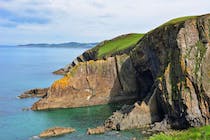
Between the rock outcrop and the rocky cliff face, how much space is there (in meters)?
17.2

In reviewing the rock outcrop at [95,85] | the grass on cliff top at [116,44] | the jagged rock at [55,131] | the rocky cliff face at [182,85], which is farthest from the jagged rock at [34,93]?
the jagged rock at [55,131]

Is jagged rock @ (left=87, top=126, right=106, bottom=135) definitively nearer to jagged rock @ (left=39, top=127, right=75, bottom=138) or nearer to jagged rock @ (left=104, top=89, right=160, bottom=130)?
jagged rock @ (left=104, top=89, right=160, bottom=130)

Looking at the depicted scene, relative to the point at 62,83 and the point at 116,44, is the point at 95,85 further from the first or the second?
the point at 116,44

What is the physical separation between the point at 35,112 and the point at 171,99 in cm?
2834

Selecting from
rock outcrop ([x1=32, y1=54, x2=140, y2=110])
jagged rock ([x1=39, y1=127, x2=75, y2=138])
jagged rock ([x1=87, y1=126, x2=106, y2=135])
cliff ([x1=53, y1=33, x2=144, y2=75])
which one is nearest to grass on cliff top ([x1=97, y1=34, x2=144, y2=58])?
cliff ([x1=53, y1=33, x2=144, y2=75])

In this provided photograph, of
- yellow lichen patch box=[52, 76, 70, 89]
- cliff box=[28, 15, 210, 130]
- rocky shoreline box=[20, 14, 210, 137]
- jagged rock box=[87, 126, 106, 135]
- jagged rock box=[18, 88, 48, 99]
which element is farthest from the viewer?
jagged rock box=[18, 88, 48, 99]

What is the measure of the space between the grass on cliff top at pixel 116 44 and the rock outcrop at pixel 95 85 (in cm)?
2124

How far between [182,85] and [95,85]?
93.4ft

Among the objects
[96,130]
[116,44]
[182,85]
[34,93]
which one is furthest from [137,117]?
[116,44]

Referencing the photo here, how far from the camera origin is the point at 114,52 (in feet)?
344

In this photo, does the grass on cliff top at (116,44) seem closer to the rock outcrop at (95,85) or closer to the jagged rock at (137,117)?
the rock outcrop at (95,85)

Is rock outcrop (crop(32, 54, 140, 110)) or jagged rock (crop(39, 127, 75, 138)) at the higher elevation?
rock outcrop (crop(32, 54, 140, 110))

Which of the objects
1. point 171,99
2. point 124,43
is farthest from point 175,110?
point 124,43

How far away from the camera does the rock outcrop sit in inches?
3135
